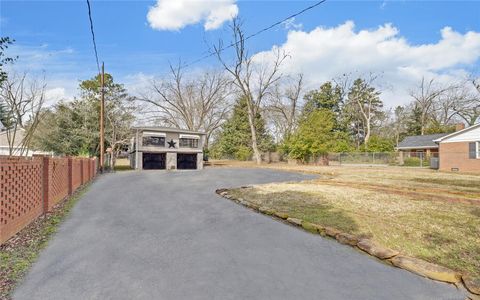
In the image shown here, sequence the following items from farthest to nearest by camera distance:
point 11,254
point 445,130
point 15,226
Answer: point 445,130
point 15,226
point 11,254

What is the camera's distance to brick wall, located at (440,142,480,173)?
20859 millimetres

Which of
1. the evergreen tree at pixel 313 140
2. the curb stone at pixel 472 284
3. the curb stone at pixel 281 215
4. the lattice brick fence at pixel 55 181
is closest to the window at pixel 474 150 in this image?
the evergreen tree at pixel 313 140

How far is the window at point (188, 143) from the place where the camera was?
29.2 m

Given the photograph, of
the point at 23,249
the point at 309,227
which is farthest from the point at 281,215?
the point at 23,249

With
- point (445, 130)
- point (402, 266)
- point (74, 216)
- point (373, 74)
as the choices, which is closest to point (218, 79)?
point (373, 74)

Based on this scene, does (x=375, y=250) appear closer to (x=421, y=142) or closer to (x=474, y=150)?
(x=474, y=150)

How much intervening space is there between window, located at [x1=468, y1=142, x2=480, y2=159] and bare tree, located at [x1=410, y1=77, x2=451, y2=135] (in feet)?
74.5

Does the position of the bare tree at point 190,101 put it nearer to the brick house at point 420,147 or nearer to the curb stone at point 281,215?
the brick house at point 420,147

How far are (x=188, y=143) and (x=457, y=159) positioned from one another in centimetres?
2304

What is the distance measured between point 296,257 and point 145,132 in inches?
997

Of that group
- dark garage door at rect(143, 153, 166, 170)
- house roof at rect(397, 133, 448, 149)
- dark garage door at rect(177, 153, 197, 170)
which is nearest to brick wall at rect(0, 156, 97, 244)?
dark garage door at rect(143, 153, 166, 170)

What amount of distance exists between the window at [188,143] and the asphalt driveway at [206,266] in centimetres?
2387

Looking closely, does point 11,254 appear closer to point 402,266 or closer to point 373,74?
point 402,266

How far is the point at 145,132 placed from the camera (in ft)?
88.4
